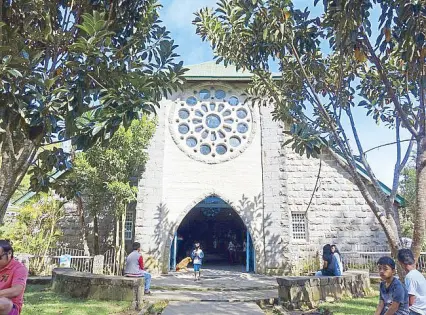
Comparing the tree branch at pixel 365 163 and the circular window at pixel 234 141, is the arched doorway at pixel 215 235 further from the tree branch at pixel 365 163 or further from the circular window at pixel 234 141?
the tree branch at pixel 365 163

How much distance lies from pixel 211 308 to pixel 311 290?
2.22 m

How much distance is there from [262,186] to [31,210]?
884 cm

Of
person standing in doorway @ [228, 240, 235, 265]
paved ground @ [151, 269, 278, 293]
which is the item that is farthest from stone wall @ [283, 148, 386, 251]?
person standing in doorway @ [228, 240, 235, 265]

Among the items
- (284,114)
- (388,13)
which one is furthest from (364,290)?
(388,13)

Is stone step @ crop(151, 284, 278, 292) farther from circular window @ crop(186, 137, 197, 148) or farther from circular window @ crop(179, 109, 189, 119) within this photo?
circular window @ crop(179, 109, 189, 119)

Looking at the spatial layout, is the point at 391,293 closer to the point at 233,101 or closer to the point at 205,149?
the point at 205,149

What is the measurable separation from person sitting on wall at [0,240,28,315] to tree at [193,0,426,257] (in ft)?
15.6

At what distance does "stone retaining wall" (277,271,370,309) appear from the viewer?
783cm

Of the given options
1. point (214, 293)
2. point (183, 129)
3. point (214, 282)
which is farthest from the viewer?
point (183, 129)

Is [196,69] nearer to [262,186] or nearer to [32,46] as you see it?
[262,186]

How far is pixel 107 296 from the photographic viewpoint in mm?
7734

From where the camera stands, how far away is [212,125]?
52.4 ft

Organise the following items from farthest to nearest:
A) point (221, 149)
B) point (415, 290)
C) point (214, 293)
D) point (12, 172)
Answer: point (221, 149) < point (214, 293) < point (12, 172) < point (415, 290)

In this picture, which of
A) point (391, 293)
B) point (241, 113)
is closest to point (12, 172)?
point (391, 293)
